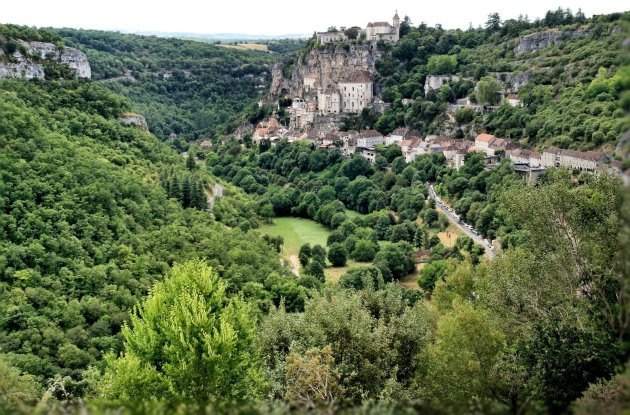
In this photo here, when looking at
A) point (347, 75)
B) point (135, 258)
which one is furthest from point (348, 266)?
point (347, 75)

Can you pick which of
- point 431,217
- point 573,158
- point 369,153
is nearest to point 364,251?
point 431,217

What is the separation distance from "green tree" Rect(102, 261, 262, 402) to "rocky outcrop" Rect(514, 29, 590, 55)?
194 ft

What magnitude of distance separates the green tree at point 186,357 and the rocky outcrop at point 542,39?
59241 millimetres

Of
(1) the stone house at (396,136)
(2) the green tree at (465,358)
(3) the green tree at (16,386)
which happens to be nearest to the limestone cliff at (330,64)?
(1) the stone house at (396,136)

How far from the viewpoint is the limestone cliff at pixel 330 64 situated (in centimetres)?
7431

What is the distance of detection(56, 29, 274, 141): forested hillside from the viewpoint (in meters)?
78.6

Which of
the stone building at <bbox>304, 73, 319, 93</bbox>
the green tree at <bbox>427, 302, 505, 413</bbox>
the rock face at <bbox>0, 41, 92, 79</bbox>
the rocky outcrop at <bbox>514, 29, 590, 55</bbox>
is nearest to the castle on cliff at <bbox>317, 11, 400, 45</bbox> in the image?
the stone building at <bbox>304, 73, 319, 93</bbox>

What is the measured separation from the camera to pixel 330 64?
2995 inches

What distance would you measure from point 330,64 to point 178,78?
26.2 m

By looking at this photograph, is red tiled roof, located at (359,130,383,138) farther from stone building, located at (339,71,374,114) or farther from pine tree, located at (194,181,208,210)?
pine tree, located at (194,181,208,210)

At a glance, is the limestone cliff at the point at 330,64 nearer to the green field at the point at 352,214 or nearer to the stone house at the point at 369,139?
the stone house at the point at 369,139

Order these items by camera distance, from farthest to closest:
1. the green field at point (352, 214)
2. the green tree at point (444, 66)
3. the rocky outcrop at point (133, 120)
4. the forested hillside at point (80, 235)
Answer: the green tree at point (444, 66) < the green field at point (352, 214) < the rocky outcrop at point (133, 120) < the forested hillside at point (80, 235)

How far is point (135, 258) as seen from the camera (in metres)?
21.8

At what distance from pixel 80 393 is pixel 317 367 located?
20.5 feet
